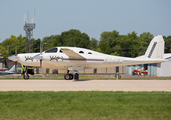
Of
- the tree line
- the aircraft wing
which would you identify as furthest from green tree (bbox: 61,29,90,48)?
the aircraft wing

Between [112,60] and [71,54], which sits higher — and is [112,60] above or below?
below

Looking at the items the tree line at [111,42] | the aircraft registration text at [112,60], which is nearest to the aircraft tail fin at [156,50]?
the aircraft registration text at [112,60]

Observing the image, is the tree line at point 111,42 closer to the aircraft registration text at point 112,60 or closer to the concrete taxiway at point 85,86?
the aircraft registration text at point 112,60

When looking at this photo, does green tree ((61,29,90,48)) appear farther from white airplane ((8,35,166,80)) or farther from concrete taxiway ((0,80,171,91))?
concrete taxiway ((0,80,171,91))

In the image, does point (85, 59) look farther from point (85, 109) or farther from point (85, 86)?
point (85, 109)

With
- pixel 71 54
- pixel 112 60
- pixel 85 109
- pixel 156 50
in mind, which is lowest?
pixel 85 109

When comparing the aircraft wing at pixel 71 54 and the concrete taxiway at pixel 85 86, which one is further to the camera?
the aircraft wing at pixel 71 54

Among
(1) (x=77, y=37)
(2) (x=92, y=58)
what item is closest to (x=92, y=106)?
(2) (x=92, y=58)

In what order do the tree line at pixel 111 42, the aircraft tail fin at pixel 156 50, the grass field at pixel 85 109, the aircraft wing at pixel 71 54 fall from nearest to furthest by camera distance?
the grass field at pixel 85 109, the aircraft wing at pixel 71 54, the aircraft tail fin at pixel 156 50, the tree line at pixel 111 42

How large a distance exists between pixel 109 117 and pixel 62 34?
331ft

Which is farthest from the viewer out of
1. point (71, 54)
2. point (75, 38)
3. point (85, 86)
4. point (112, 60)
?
point (75, 38)

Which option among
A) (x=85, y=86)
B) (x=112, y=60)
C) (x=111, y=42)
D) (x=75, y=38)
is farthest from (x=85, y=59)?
(x=111, y=42)

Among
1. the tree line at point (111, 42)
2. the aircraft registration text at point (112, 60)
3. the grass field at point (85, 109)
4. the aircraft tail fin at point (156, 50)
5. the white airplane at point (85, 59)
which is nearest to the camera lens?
the grass field at point (85, 109)

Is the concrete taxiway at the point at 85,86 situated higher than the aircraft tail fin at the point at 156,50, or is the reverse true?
the aircraft tail fin at the point at 156,50
